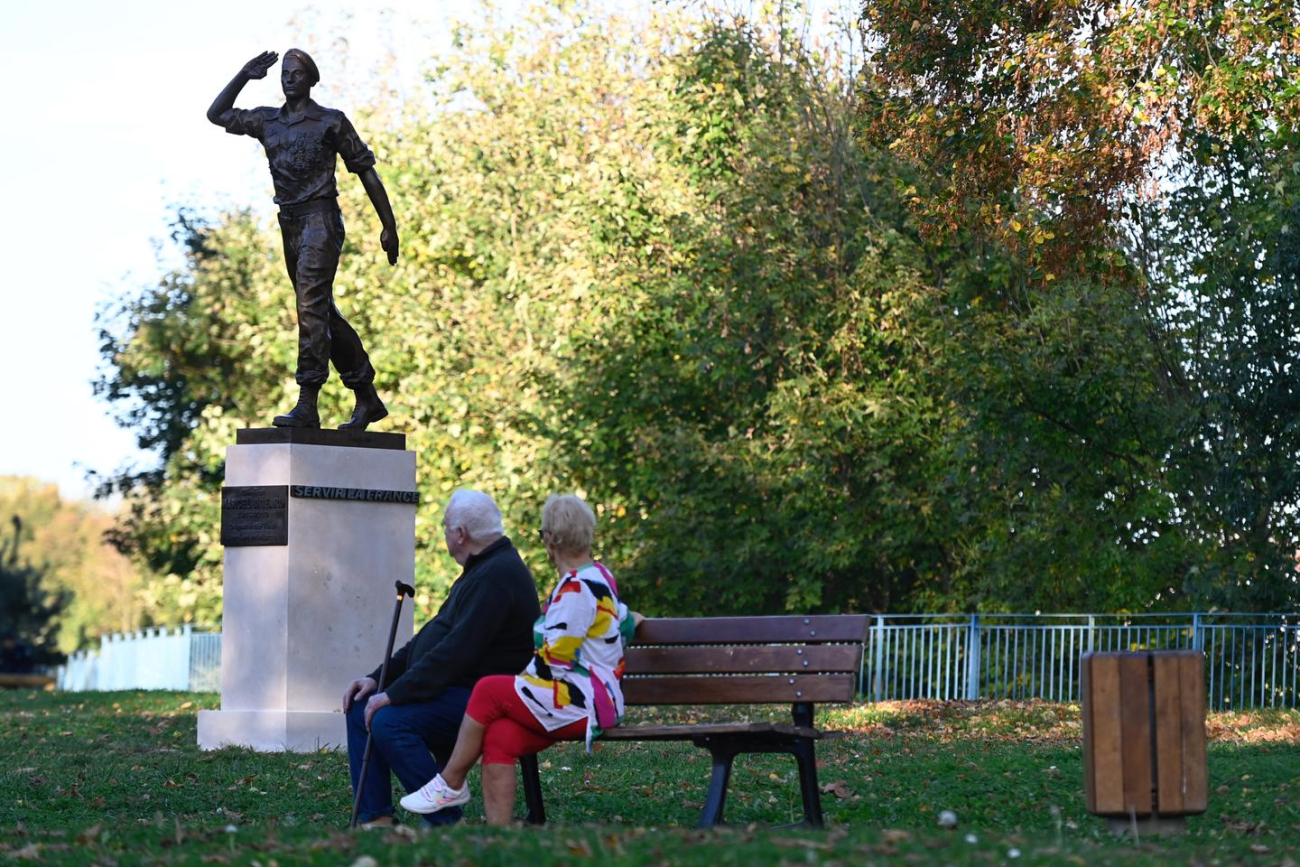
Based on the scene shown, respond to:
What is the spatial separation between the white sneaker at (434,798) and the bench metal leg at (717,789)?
0.97m

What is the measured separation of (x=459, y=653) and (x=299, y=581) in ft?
16.7

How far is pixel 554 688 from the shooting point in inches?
291

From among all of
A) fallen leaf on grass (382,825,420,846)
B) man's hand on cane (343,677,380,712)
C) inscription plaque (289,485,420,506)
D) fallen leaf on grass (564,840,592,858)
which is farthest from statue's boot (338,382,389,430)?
fallen leaf on grass (564,840,592,858)

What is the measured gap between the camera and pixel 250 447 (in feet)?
42.0

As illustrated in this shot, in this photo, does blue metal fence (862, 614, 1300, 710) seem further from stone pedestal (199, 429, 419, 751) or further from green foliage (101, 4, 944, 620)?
stone pedestal (199, 429, 419, 751)

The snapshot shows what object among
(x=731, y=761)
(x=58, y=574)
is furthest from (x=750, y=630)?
(x=58, y=574)

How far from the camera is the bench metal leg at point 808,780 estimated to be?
7.82 metres

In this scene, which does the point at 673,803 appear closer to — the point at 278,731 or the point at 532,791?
the point at 532,791

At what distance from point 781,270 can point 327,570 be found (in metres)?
13.3

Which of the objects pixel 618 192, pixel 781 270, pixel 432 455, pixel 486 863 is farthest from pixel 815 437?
pixel 486 863

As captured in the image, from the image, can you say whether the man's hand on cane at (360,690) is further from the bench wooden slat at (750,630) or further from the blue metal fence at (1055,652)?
the blue metal fence at (1055,652)

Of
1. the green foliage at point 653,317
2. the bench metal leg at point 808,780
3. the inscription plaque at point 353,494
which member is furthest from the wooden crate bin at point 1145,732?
the green foliage at point 653,317

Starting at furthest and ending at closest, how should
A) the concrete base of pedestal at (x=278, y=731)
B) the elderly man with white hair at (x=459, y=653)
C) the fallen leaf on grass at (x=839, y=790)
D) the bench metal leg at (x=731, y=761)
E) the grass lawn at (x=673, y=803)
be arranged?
1. the concrete base of pedestal at (x=278, y=731)
2. the fallen leaf on grass at (x=839, y=790)
3. the elderly man with white hair at (x=459, y=653)
4. the bench metal leg at (x=731, y=761)
5. the grass lawn at (x=673, y=803)

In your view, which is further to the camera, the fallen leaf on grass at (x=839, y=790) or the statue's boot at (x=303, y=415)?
the statue's boot at (x=303, y=415)
